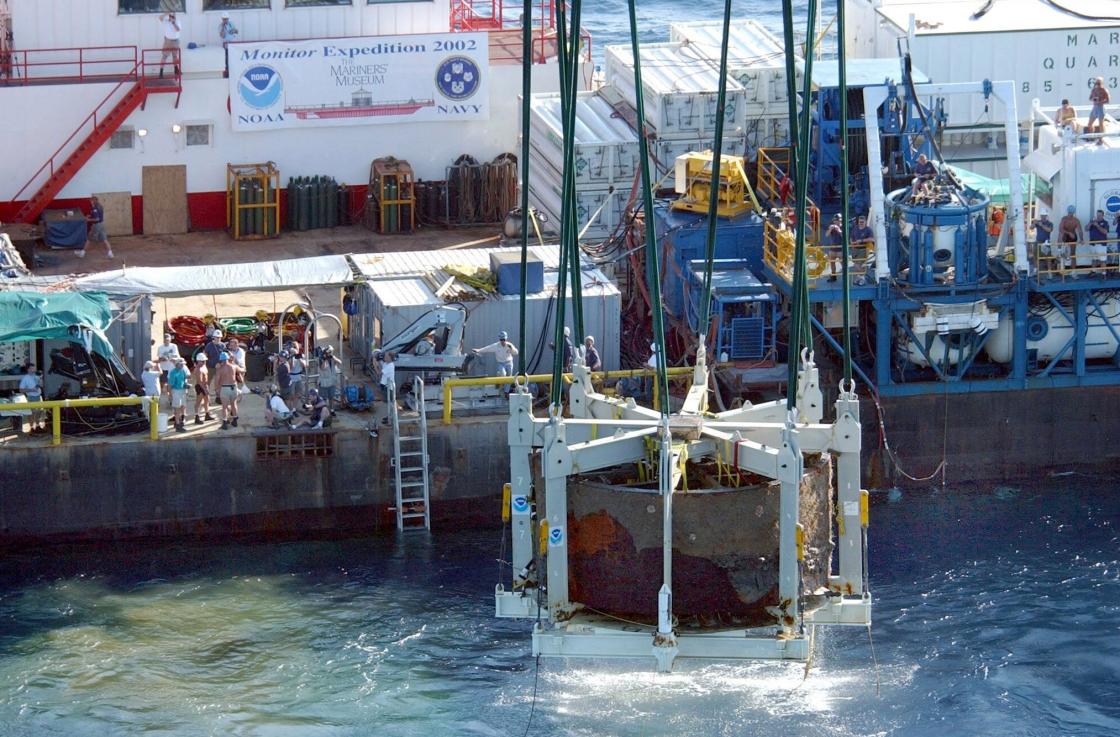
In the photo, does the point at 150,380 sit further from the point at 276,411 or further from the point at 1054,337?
the point at 1054,337

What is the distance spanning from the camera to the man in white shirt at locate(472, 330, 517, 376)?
143ft

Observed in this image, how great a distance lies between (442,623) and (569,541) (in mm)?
13243

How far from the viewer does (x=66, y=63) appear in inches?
2069

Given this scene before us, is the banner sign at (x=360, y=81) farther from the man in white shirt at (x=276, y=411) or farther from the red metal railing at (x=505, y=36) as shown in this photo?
the man in white shirt at (x=276, y=411)

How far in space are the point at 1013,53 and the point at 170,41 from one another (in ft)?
66.0

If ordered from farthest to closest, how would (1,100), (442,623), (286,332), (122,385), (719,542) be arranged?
1. (1,100)
2. (286,332)
3. (122,385)
4. (442,623)
5. (719,542)

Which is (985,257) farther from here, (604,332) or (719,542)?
(719,542)

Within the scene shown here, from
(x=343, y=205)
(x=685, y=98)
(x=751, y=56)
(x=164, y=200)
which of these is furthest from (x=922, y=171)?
(x=164, y=200)

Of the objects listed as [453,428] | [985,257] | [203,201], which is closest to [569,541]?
[453,428]

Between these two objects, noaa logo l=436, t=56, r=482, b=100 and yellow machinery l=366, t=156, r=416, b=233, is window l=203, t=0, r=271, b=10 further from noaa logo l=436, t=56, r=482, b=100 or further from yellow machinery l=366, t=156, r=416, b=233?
yellow machinery l=366, t=156, r=416, b=233

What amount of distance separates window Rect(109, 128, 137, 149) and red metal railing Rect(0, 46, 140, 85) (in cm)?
129

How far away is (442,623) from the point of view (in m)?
39.7

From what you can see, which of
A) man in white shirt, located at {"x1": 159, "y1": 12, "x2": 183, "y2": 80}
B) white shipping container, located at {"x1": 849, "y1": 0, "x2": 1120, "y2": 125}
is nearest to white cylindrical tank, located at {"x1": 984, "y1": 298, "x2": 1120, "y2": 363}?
white shipping container, located at {"x1": 849, "y1": 0, "x2": 1120, "y2": 125}

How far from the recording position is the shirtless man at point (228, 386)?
43000mm
